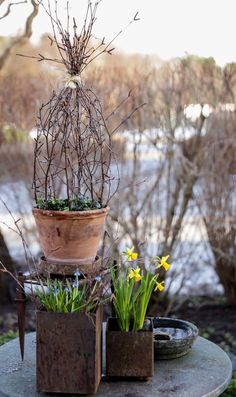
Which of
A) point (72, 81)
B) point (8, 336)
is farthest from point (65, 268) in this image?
point (8, 336)

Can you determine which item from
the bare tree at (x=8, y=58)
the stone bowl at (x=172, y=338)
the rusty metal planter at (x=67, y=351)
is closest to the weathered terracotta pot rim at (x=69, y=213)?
the rusty metal planter at (x=67, y=351)

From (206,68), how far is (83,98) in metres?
2.72

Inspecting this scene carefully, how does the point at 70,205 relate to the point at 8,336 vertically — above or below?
above

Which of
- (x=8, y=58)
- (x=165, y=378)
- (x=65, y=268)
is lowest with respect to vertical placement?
(x=165, y=378)

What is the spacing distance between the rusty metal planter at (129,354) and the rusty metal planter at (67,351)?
0.13m

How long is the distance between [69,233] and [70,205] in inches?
5.0

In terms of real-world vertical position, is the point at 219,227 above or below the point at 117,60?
below

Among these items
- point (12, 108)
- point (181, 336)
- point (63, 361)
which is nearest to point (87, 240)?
point (63, 361)

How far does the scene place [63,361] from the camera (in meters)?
2.39

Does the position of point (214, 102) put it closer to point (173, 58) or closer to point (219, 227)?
point (173, 58)

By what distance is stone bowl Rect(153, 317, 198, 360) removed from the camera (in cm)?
273

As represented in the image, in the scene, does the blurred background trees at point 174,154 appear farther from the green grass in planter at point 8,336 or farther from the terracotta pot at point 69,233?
the terracotta pot at point 69,233

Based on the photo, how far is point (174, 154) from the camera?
500 cm

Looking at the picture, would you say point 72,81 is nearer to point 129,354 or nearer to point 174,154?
point 129,354
